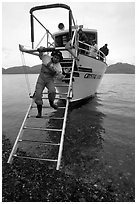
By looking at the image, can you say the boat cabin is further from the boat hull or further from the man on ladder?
the man on ladder

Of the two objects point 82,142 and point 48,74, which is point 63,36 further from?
point 82,142

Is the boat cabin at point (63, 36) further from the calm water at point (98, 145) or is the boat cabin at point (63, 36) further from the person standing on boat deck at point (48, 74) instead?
the person standing on boat deck at point (48, 74)

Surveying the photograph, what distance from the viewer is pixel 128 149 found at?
6145mm

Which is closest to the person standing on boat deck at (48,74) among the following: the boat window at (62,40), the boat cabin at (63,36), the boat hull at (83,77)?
the boat hull at (83,77)

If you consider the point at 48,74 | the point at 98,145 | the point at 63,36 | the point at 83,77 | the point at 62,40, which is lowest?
the point at 98,145

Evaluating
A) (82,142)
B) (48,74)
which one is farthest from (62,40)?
(82,142)

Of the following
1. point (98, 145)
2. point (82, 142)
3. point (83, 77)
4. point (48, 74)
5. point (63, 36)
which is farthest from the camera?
point (63, 36)

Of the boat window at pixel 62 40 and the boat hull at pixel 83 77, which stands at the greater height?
the boat window at pixel 62 40

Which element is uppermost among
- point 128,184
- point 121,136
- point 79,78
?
point 79,78

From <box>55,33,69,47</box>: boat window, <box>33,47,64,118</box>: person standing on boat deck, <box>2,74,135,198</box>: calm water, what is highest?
<box>55,33,69,47</box>: boat window

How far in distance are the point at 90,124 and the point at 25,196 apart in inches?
217

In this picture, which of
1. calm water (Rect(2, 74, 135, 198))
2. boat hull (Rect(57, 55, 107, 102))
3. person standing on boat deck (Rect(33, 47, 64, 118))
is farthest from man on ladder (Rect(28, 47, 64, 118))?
boat hull (Rect(57, 55, 107, 102))

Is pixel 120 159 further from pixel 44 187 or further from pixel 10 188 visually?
pixel 10 188

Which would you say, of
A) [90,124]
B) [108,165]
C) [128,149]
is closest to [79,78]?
[90,124]
